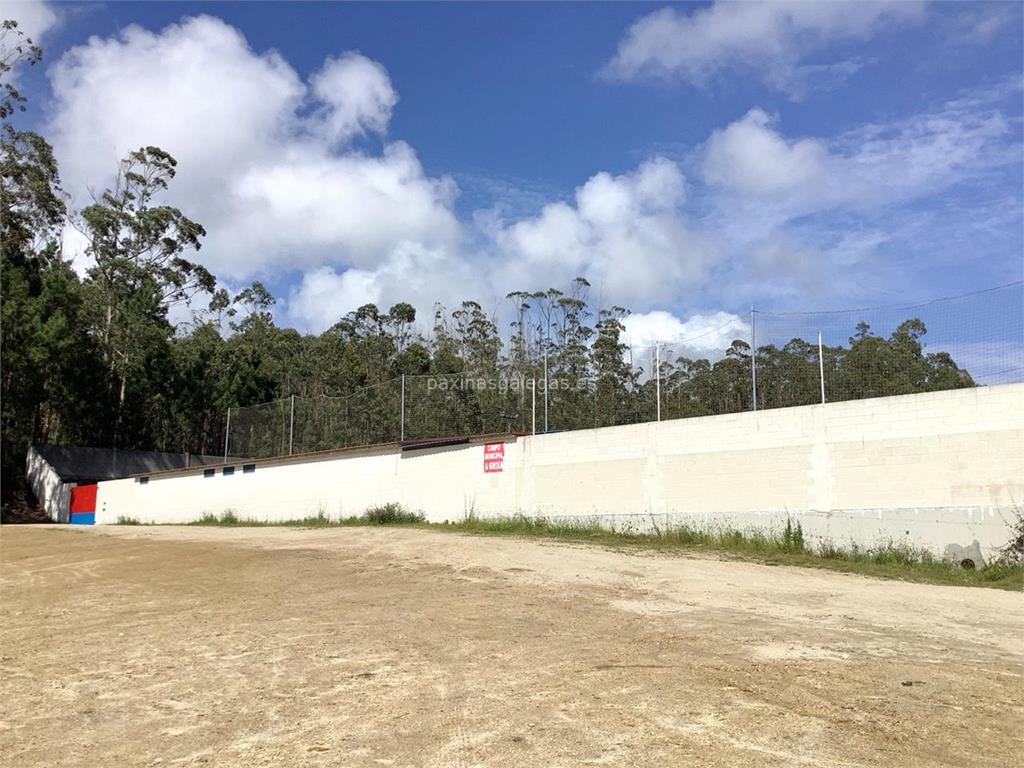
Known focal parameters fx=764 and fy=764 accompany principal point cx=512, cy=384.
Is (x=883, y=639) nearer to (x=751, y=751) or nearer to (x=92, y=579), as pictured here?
(x=751, y=751)

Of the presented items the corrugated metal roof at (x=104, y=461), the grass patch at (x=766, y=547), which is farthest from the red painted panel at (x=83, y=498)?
the grass patch at (x=766, y=547)

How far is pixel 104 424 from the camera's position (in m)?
42.8

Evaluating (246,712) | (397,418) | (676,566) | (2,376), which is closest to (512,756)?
(246,712)

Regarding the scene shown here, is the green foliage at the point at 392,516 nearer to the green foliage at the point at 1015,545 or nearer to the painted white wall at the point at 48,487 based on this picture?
the green foliage at the point at 1015,545

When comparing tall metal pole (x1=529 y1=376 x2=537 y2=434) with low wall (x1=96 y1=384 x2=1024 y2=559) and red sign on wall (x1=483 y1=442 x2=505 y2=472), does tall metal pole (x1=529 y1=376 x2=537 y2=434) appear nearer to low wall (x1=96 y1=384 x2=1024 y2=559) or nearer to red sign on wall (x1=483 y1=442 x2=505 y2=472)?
low wall (x1=96 y1=384 x2=1024 y2=559)

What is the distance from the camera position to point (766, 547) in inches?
584

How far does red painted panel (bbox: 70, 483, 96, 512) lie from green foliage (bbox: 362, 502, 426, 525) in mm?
20287

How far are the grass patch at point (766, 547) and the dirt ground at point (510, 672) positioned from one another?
129cm

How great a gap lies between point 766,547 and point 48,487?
Result: 1466 inches

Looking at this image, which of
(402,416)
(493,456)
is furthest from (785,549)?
(402,416)

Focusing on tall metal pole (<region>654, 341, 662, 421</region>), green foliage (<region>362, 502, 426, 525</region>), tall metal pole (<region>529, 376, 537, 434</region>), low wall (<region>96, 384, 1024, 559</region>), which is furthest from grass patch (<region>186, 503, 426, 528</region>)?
tall metal pole (<region>654, 341, 662, 421</region>)

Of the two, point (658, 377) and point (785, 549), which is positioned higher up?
point (658, 377)

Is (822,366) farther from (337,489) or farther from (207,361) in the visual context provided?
(207,361)

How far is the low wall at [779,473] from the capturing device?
12727 millimetres
